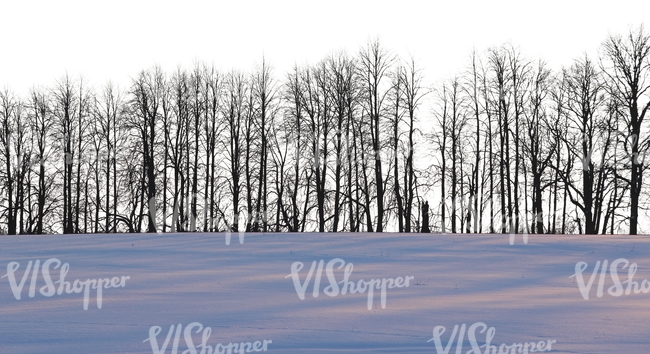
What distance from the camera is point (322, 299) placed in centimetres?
1205

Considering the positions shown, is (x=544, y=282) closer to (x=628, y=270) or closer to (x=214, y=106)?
(x=628, y=270)

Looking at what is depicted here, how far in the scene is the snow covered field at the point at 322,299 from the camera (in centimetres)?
879

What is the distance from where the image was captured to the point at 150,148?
137 feet

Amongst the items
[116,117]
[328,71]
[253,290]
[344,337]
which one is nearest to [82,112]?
[116,117]

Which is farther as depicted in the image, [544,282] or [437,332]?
[544,282]

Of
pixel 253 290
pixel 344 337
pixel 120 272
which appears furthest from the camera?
pixel 120 272

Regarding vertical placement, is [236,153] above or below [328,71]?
below

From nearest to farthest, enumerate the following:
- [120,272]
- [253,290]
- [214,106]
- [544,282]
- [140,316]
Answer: [140,316], [253,290], [544,282], [120,272], [214,106]

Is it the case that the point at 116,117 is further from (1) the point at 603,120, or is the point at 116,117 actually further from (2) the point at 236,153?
(1) the point at 603,120

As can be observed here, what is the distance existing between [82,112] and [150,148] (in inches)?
250

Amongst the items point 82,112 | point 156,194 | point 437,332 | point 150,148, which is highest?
point 82,112

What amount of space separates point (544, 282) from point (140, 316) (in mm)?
9105

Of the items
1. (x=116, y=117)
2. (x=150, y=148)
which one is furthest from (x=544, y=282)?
(x=116, y=117)

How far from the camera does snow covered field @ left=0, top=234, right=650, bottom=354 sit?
346 inches
